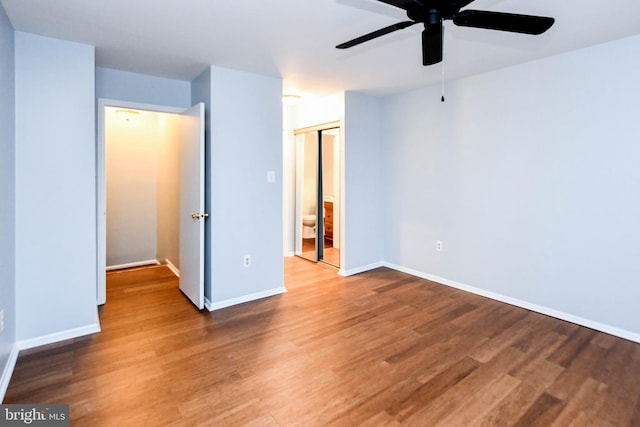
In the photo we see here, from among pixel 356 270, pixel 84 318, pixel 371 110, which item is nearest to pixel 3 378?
pixel 84 318

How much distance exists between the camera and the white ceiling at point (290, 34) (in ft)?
6.81

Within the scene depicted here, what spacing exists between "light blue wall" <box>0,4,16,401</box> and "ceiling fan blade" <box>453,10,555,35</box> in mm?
2636

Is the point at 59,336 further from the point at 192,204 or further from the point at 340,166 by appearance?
the point at 340,166

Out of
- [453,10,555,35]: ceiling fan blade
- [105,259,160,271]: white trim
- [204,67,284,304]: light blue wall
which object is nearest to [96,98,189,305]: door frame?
[204,67,284,304]: light blue wall

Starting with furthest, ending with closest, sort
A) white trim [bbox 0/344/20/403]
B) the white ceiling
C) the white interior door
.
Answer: the white interior door < the white ceiling < white trim [bbox 0/344/20/403]

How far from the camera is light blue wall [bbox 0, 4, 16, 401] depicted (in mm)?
2076

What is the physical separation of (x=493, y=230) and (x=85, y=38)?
3.89 m

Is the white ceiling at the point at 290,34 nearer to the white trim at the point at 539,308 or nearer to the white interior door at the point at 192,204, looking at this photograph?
the white interior door at the point at 192,204

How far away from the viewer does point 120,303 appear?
11.1 feet

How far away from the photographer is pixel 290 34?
8.08ft

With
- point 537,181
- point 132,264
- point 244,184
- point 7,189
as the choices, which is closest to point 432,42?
point 537,181

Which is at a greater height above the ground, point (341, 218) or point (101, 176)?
point (101, 176)

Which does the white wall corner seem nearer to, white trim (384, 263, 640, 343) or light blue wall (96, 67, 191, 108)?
light blue wall (96, 67, 191, 108)

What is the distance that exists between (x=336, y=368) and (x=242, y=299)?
1480 millimetres
